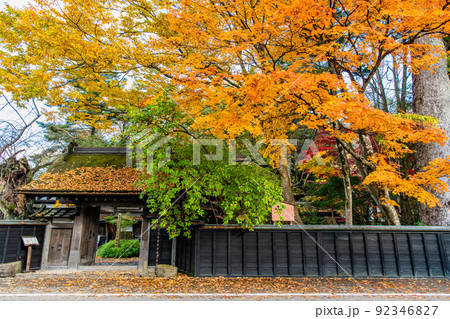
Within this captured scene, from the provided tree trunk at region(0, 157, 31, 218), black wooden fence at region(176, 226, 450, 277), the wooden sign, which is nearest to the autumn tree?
black wooden fence at region(176, 226, 450, 277)

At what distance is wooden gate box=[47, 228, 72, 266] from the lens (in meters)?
10.8

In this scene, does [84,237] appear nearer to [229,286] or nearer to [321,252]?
[229,286]

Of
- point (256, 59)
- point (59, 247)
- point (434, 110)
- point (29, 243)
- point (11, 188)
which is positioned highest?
point (256, 59)

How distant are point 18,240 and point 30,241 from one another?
388 millimetres

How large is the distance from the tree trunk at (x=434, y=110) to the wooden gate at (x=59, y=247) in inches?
558

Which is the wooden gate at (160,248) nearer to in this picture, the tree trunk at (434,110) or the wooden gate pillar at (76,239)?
the wooden gate pillar at (76,239)

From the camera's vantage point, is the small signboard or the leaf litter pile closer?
the leaf litter pile

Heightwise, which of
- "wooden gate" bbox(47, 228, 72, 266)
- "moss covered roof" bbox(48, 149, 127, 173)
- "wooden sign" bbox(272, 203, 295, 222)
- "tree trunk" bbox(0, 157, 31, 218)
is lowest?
"wooden gate" bbox(47, 228, 72, 266)

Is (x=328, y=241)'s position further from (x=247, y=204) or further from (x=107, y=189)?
(x=107, y=189)

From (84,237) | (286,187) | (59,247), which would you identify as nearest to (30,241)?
(59,247)

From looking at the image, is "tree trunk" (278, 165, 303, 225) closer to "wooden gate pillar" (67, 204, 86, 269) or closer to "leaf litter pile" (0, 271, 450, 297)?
"leaf litter pile" (0, 271, 450, 297)

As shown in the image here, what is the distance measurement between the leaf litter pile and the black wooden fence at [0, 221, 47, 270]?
1.16 meters

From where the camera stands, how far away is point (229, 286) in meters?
7.41

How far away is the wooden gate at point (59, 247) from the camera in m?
10.8
